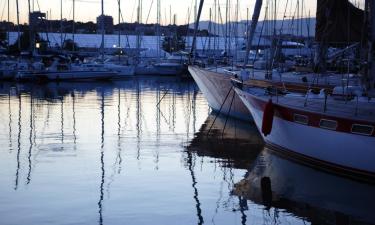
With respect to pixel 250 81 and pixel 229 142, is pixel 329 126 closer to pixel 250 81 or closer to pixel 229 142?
pixel 229 142

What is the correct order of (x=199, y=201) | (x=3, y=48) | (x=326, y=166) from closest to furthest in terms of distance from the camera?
(x=199, y=201) < (x=326, y=166) < (x=3, y=48)

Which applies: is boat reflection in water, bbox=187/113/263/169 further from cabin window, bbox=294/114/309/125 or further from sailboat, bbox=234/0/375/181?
cabin window, bbox=294/114/309/125

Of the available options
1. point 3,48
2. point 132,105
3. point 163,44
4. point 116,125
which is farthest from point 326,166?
point 163,44

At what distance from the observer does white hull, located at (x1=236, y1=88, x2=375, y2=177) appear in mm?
15078

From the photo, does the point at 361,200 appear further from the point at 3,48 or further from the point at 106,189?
the point at 3,48

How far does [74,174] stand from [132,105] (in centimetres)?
1973

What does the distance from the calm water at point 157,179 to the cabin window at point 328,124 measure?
3.94 ft

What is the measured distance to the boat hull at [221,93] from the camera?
27.6 m

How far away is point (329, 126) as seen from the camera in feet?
52.1

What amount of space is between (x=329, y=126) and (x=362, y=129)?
1087 millimetres

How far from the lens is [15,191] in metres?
13.8

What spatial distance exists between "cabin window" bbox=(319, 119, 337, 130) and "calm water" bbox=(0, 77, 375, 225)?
1.20 metres

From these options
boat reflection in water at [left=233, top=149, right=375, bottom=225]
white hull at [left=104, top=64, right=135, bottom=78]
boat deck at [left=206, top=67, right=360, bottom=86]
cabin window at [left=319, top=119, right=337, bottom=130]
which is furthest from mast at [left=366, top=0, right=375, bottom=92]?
A: white hull at [left=104, top=64, right=135, bottom=78]

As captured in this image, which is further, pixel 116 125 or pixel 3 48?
pixel 3 48
